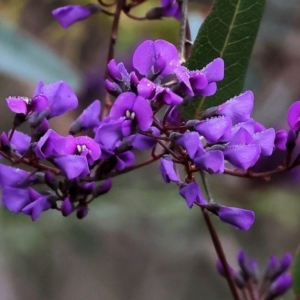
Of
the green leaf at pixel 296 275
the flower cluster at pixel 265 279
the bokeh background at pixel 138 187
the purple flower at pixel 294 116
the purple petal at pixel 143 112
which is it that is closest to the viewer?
the purple petal at pixel 143 112

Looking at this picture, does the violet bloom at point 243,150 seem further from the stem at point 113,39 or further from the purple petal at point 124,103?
the stem at point 113,39

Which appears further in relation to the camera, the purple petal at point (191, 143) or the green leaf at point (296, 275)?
the green leaf at point (296, 275)

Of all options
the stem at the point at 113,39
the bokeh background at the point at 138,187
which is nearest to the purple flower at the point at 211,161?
the stem at the point at 113,39

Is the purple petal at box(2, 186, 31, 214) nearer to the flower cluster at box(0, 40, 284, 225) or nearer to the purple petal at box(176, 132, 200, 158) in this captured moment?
the flower cluster at box(0, 40, 284, 225)

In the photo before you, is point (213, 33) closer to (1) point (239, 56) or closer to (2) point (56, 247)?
(1) point (239, 56)

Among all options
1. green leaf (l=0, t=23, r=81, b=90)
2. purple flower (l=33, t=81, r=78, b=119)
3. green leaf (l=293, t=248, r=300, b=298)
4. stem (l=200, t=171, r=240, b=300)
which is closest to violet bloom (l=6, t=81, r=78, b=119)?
purple flower (l=33, t=81, r=78, b=119)

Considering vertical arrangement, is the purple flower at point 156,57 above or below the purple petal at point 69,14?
above

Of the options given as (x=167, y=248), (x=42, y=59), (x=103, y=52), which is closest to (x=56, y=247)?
(x=167, y=248)
